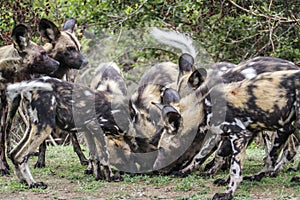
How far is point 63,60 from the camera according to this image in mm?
7395

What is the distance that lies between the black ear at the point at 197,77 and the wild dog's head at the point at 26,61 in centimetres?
157

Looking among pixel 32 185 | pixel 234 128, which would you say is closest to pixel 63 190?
pixel 32 185

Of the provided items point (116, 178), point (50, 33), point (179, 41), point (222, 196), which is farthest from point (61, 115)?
point (179, 41)

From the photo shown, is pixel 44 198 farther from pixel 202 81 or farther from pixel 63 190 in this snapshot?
pixel 202 81

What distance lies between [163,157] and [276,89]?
1745 mm

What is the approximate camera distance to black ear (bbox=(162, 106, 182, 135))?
6.04m

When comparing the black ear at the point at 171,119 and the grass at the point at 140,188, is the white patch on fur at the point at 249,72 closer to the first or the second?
the black ear at the point at 171,119

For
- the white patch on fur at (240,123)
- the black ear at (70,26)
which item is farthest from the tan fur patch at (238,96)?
the black ear at (70,26)

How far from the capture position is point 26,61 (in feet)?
22.1

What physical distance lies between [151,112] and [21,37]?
1.69m

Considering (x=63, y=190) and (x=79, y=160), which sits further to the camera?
(x=79, y=160)

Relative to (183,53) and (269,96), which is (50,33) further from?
(269,96)

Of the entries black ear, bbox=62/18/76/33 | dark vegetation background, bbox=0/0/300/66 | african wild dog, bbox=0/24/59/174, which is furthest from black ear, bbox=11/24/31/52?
dark vegetation background, bbox=0/0/300/66

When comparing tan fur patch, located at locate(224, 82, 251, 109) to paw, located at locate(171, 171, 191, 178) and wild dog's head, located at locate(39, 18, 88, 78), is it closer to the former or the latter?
paw, located at locate(171, 171, 191, 178)
